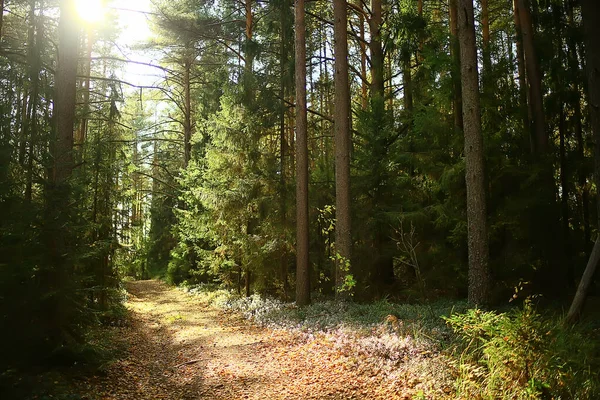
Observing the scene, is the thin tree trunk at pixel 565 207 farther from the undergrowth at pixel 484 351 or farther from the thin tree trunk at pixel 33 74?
the thin tree trunk at pixel 33 74

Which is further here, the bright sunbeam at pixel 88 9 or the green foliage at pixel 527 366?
the bright sunbeam at pixel 88 9

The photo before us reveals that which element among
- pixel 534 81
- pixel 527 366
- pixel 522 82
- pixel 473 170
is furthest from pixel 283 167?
pixel 527 366

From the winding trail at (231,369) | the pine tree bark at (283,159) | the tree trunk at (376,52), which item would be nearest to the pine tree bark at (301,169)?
the pine tree bark at (283,159)

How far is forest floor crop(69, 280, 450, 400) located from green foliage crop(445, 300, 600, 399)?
507 millimetres

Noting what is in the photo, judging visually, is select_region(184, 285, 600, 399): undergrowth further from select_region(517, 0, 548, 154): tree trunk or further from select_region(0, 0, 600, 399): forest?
select_region(517, 0, 548, 154): tree trunk

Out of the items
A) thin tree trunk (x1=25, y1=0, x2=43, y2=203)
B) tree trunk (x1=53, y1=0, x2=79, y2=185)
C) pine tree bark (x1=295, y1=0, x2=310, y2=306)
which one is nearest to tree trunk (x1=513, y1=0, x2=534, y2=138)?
pine tree bark (x1=295, y1=0, x2=310, y2=306)

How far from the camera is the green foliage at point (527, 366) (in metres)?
4.55

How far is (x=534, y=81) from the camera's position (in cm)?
1239

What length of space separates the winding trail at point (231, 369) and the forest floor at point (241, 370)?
1 centimetres

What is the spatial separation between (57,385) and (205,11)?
51.8ft

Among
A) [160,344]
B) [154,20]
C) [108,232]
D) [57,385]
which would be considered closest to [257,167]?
[108,232]

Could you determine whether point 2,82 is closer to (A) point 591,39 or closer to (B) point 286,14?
(B) point 286,14

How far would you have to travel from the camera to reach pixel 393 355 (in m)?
6.38

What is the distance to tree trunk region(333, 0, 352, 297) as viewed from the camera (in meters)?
11.0
